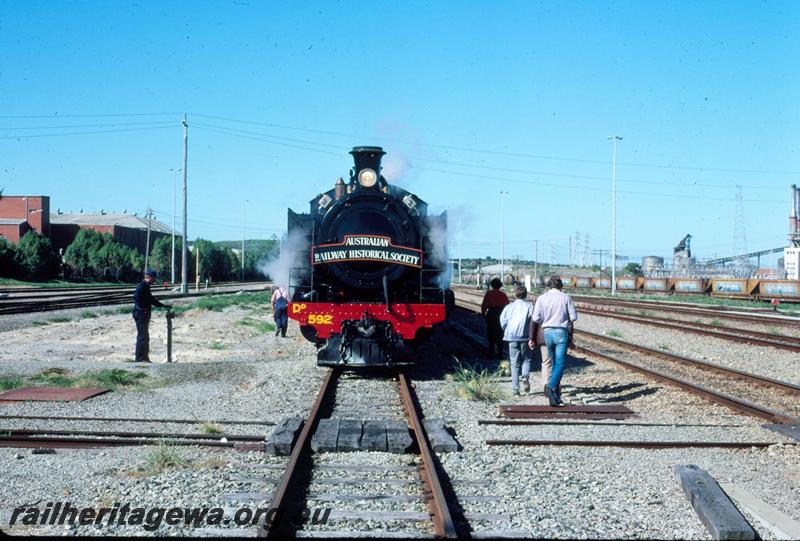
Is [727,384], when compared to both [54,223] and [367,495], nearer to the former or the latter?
[367,495]

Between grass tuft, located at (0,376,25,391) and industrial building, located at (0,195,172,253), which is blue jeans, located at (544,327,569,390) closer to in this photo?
grass tuft, located at (0,376,25,391)

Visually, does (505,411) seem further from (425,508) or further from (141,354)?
(141,354)

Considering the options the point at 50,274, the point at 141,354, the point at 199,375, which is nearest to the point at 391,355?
the point at 199,375

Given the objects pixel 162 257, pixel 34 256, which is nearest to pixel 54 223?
pixel 162 257

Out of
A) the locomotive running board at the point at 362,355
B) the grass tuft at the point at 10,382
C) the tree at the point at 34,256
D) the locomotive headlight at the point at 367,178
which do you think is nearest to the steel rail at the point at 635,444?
the locomotive running board at the point at 362,355

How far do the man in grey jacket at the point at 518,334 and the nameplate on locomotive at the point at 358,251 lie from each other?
8.68 feet

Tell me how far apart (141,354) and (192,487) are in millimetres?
9531

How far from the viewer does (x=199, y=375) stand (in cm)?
1297

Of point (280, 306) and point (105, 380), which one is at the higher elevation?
point (280, 306)

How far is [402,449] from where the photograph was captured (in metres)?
7.42

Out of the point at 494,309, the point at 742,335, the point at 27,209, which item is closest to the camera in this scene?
the point at 494,309

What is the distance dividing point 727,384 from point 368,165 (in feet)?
22.8

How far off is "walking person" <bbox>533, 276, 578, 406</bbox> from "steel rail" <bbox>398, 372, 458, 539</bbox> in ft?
5.89

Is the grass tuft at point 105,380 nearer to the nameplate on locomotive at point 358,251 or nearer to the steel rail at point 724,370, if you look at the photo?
the nameplate on locomotive at point 358,251
